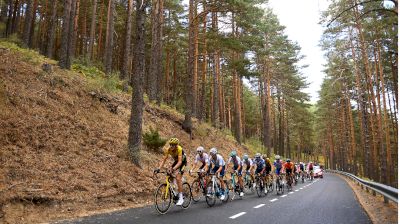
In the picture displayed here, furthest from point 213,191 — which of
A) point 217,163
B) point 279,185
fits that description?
point 279,185

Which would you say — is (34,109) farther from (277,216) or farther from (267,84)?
(267,84)

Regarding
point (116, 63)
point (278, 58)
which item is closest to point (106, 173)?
point (116, 63)

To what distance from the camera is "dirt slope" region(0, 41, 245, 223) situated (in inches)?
353

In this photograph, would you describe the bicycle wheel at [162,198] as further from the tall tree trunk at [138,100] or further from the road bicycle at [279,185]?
the road bicycle at [279,185]

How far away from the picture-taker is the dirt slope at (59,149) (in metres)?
8.97

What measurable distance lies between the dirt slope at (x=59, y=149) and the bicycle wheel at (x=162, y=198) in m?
1.94

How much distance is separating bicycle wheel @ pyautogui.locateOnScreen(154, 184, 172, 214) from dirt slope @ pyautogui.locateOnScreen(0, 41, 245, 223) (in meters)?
1.94

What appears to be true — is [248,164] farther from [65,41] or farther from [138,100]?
[65,41]

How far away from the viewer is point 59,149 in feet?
39.0

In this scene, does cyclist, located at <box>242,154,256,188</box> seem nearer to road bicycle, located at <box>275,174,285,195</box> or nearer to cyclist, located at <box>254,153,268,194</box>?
cyclist, located at <box>254,153,268,194</box>

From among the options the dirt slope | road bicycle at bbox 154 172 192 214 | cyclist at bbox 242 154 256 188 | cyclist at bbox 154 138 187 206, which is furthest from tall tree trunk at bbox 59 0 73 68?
road bicycle at bbox 154 172 192 214

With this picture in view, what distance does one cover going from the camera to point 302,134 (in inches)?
3292

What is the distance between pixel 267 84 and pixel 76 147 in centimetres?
3402

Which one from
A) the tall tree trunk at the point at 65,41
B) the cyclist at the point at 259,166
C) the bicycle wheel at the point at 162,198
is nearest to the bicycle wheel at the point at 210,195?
the bicycle wheel at the point at 162,198
